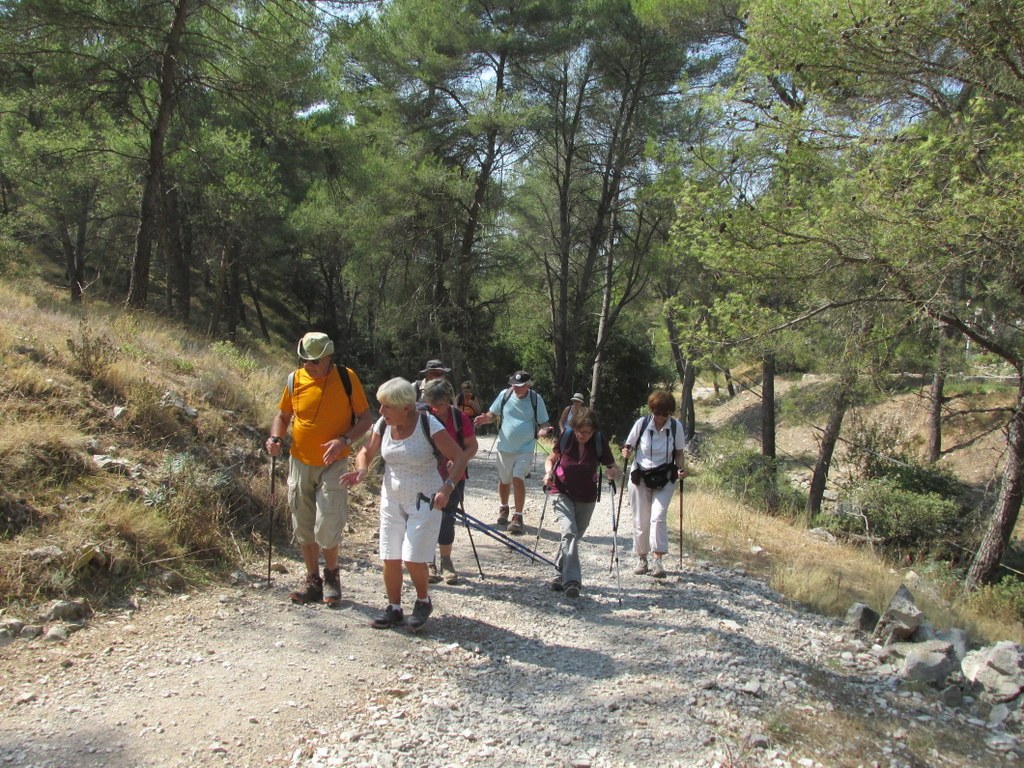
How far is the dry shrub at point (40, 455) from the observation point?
194 inches

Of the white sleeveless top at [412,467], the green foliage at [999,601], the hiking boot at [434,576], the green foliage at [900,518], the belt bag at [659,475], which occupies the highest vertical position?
the white sleeveless top at [412,467]

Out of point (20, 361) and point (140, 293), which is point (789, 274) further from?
point (140, 293)

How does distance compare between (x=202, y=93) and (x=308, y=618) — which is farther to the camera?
(x=202, y=93)

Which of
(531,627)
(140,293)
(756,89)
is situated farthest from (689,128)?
(531,627)

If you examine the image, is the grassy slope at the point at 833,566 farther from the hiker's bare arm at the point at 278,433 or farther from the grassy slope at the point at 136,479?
the hiker's bare arm at the point at 278,433

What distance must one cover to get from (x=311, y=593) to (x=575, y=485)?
2.19 m

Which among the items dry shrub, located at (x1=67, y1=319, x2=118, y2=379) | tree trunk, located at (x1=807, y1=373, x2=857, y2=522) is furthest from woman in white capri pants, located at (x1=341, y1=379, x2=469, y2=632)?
tree trunk, located at (x1=807, y1=373, x2=857, y2=522)

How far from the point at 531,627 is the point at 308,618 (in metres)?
1.53

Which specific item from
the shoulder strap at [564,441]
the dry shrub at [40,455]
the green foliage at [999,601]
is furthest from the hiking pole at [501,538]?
the green foliage at [999,601]

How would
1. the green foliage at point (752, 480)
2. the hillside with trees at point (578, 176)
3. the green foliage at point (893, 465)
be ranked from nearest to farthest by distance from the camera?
1. the hillside with trees at point (578, 176)
2. the green foliage at point (893, 465)
3. the green foliage at point (752, 480)

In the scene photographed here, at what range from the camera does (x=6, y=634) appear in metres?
3.84

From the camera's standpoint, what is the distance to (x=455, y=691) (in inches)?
154

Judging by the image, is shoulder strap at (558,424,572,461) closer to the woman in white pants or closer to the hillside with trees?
the woman in white pants

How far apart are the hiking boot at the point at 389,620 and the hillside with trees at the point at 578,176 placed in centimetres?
254
